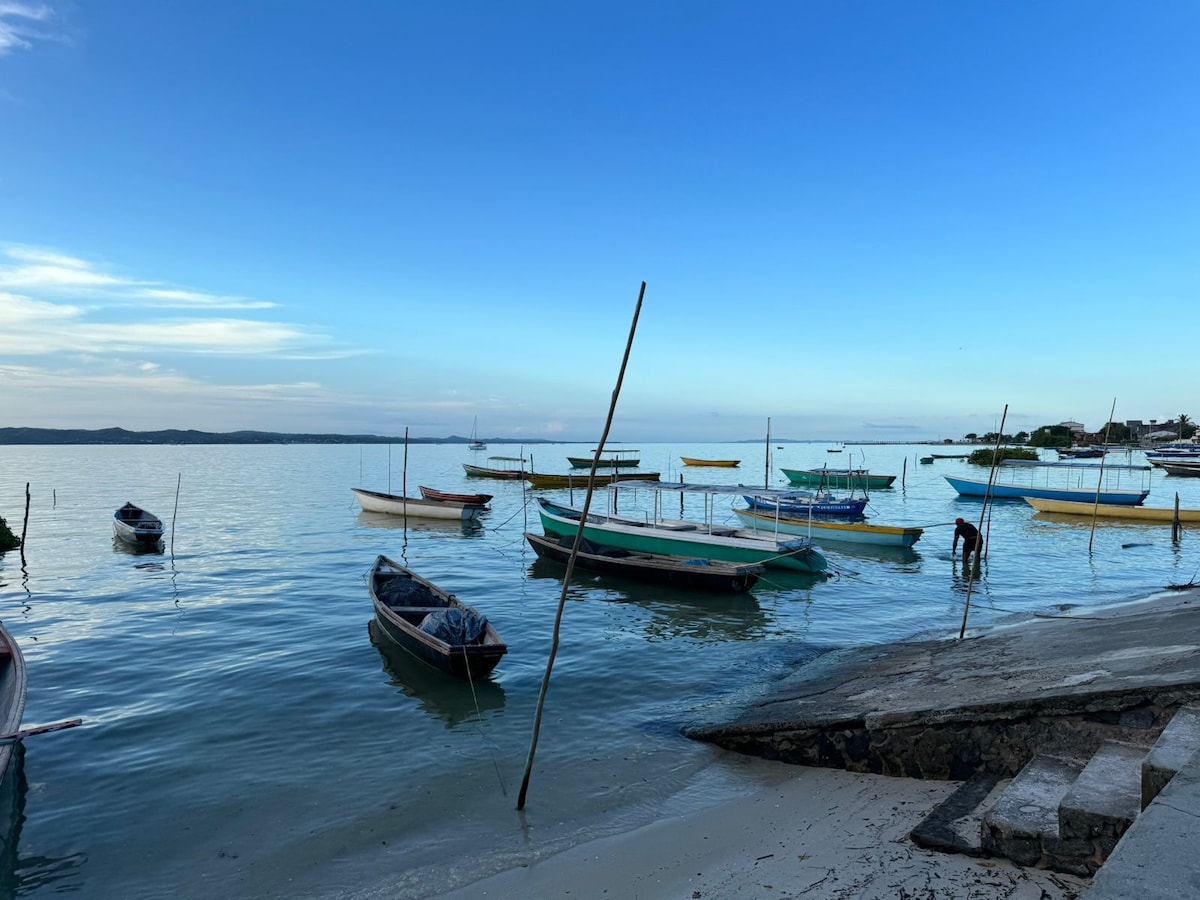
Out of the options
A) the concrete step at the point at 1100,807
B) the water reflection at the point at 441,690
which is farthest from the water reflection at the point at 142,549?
the concrete step at the point at 1100,807

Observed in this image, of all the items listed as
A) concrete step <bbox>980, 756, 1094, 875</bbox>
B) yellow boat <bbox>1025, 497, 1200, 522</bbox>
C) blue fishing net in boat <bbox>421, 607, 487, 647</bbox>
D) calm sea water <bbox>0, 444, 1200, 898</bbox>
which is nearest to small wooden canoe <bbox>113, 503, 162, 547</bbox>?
calm sea water <bbox>0, 444, 1200, 898</bbox>

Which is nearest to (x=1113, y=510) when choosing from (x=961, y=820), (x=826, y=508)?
(x=826, y=508)

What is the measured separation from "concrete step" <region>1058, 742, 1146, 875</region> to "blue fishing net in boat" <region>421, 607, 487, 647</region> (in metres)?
9.11

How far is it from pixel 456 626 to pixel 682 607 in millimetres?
7983

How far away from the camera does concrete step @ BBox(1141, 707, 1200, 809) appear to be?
4254mm

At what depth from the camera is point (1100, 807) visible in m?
4.57

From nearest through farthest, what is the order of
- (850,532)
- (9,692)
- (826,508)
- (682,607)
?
(9,692)
(682,607)
(850,532)
(826,508)

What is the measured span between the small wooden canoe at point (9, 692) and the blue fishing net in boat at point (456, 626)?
5655mm

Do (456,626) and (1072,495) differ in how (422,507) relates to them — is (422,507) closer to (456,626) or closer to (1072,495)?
(456,626)

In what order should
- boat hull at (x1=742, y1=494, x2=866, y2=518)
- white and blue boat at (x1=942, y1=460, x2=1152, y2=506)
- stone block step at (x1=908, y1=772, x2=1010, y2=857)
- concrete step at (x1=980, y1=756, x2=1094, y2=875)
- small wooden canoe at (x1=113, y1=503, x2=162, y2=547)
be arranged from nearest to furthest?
concrete step at (x1=980, y1=756, x2=1094, y2=875), stone block step at (x1=908, y1=772, x2=1010, y2=857), small wooden canoe at (x1=113, y1=503, x2=162, y2=547), boat hull at (x1=742, y1=494, x2=866, y2=518), white and blue boat at (x1=942, y1=460, x2=1152, y2=506)

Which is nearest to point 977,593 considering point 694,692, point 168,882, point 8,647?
point 694,692

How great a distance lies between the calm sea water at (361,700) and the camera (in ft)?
23.7

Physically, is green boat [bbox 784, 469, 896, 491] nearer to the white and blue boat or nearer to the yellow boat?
the white and blue boat

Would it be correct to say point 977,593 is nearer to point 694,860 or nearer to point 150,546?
point 694,860
